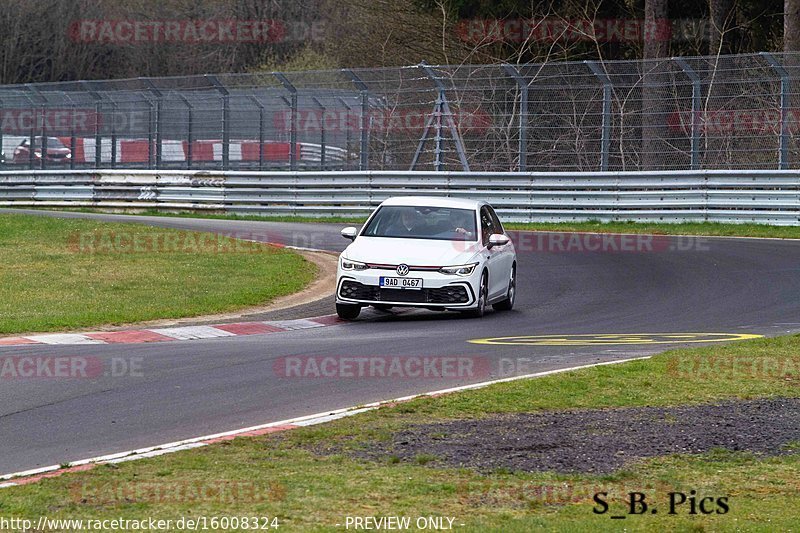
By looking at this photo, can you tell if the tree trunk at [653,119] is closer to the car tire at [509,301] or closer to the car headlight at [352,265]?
the car tire at [509,301]

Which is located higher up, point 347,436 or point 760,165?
point 760,165

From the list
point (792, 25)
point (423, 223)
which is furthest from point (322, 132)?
point (423, 223)

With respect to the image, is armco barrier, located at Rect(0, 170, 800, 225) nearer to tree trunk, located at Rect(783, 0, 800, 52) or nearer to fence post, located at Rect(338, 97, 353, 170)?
fence post, located at Rect(338, 97, 353, 170)

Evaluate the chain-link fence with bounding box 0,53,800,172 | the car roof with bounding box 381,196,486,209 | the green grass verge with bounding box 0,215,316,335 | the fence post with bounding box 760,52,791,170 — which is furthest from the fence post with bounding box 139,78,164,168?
the car roof with bounding box 381,196,486,209

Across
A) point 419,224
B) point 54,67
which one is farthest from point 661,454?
point 54,67

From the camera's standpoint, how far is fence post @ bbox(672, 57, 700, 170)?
83.6 feet

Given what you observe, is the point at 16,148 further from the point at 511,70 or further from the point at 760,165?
the point at 760,165

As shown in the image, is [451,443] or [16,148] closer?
[451,443]

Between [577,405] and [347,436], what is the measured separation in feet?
6.32

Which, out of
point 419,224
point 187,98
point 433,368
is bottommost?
point 433,368

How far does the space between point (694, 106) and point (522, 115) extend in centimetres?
378

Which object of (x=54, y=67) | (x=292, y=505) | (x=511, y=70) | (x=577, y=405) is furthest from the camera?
(x=54, y=67)

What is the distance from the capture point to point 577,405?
28.5ft

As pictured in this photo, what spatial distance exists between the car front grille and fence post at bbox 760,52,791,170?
42.4 ft
